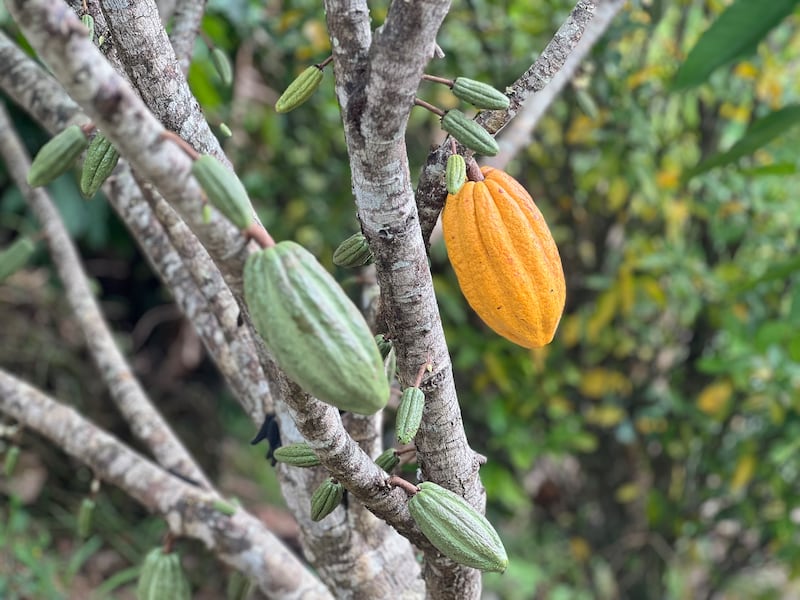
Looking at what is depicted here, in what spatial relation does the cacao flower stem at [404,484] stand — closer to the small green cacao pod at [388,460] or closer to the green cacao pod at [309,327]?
the small green cacao pod at [388,460]

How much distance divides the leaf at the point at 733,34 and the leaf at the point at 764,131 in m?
0.08

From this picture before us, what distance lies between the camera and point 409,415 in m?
0.62

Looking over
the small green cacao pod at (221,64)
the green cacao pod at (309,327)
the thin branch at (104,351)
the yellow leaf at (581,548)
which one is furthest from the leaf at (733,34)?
the yellow leaf at (581,548)

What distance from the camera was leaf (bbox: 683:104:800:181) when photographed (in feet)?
1.98

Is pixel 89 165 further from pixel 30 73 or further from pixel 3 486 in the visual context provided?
pixel 3 486

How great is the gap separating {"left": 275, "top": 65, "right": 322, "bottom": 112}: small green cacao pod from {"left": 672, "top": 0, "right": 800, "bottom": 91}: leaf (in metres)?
0.28

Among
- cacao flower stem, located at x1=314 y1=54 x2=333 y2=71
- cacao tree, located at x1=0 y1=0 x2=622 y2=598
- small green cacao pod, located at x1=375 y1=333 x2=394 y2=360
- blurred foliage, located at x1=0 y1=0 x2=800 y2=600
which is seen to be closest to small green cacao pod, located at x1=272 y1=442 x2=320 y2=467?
cacao tree, located at x1=0 y1=0 x2=622 y2=598

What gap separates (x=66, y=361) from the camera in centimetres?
240

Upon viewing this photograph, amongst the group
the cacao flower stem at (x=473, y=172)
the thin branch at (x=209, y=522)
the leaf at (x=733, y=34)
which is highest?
the leaf at (x=733, y=34)

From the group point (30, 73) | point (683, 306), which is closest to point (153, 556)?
point (30, 73)

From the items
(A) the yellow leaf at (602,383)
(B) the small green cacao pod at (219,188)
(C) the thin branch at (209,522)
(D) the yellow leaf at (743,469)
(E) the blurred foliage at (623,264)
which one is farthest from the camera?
(A) the yellow leaf at (602,383)

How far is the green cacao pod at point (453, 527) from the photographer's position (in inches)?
25.2

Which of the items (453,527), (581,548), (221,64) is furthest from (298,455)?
(581,548)

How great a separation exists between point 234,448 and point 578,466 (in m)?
1.25
